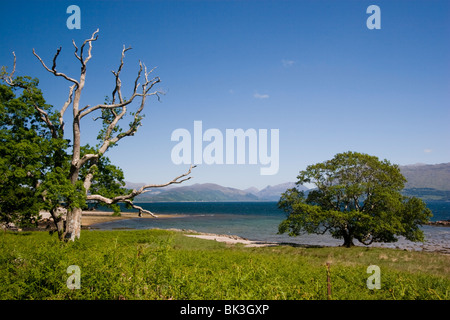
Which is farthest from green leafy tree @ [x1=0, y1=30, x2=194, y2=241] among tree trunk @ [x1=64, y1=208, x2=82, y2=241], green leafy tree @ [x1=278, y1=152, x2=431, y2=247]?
green leafy tree @ [x1=278, y1=152, x2=431, y2=247]

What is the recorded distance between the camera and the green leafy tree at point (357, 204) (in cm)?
2858

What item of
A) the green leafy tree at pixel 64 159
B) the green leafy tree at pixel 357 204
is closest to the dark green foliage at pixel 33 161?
the green leafy tree at pixel 64 159

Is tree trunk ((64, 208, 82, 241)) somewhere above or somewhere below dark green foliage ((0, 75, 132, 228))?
below

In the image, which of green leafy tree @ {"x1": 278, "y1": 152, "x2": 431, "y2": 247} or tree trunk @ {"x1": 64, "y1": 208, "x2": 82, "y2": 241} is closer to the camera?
tree trunk @ {"x1": 64, "y1": 208, "x2": 82, "y2": 241}

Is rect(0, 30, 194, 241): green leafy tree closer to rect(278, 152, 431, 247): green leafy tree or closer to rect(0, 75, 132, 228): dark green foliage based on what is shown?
rect(0, 75, 132, 228): dark green foliage

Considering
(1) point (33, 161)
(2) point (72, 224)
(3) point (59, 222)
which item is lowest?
(3) point (59, 222)

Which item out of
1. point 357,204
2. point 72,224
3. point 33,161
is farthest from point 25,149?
point 357,204

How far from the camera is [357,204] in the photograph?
30953 millimetres

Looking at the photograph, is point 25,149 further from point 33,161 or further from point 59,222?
point 59,222

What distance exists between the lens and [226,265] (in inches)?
490

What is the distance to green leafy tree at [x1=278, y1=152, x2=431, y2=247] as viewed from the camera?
28578 millimetres

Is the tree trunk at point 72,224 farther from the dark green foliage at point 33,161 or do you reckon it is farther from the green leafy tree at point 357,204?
the green leafy tree at point 357,204

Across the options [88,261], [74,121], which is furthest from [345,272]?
[74,121]
